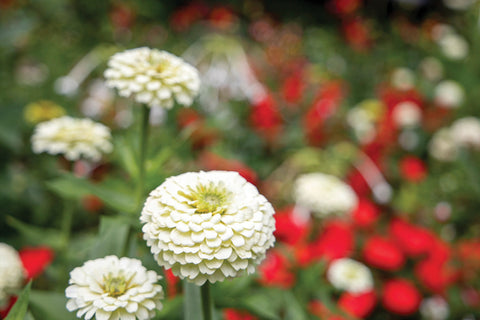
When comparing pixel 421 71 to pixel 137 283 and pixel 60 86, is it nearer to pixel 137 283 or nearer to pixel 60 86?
pixel 60 86

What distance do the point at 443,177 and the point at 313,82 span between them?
2.50ft

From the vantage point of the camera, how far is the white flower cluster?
144 centimetres

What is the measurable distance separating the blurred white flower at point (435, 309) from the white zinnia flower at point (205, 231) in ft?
2.58

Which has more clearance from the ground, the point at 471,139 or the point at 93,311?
the point at 471,139

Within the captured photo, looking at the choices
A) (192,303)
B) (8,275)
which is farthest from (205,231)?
(8,275)

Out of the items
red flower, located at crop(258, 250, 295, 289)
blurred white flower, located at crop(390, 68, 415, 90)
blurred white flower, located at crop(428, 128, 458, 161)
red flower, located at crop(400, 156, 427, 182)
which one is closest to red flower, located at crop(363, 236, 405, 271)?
red flower, located at crop(258, 250, 295, 289)

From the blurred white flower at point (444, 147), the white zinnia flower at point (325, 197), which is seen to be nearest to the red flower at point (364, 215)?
the white zinnia flower at point (325, 197)

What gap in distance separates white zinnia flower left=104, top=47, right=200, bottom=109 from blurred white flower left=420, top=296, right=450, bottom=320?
2.66 feet

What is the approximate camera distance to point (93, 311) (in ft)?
1.35

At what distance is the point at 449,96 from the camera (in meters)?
1.70

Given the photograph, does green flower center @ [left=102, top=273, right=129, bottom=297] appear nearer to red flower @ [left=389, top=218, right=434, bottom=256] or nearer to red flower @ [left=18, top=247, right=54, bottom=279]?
red flower @ [left=18, top=247, right=54, bottom=279]

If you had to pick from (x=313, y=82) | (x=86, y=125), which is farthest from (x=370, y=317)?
(x=313, y=82)

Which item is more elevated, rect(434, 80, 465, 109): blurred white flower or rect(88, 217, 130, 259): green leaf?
rect(434, 80, 465, 109): blurred white flower

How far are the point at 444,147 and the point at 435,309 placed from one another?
2.05 ft
